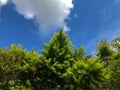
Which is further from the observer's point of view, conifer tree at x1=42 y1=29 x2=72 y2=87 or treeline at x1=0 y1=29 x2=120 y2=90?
conifer tree at x1=42 y1=29 x2=72 y2=87

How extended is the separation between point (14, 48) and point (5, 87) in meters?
4.12

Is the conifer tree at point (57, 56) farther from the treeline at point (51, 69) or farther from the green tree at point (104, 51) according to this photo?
the green tree at point (104, 51)

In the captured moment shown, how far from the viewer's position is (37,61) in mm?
30062

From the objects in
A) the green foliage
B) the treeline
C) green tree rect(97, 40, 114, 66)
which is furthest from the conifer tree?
green tree rect(97, 40, 114, 66)

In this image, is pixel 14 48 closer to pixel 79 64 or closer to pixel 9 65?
pixel 9 65

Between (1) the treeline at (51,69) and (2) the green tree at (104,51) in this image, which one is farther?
(2) the green tree at (104,51)

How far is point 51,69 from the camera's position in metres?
29.5

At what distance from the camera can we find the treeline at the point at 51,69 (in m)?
27.9

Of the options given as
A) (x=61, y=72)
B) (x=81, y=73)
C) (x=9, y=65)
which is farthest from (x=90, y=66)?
(x=9, y=65)

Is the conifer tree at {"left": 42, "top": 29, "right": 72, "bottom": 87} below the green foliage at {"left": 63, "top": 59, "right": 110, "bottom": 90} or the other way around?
the other way around

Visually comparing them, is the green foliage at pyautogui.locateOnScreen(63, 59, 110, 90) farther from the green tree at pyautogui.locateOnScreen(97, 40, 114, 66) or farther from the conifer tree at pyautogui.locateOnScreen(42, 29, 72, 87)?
the green tree at pyautogui.locateOnScreen(97, 40, 114, 66)

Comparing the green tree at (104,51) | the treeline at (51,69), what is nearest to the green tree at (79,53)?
the treeline at (51,69)

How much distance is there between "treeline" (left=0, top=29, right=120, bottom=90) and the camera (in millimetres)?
27938

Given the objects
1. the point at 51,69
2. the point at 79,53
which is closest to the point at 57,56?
the point at 51,69
